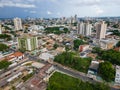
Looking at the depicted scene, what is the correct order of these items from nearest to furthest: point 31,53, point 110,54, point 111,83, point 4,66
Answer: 1. point 111,83
2. point 4,66
3. point 110,54
4. point 31,53

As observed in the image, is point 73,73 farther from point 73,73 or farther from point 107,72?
point 107,72

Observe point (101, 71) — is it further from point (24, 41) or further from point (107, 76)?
point (24, 41)

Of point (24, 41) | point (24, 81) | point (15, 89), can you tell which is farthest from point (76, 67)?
point (24, 41)

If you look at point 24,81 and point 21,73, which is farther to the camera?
point 21,73

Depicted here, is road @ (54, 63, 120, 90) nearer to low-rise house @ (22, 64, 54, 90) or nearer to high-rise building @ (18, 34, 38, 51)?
low-rise house @ (22, 64, 54, 90)

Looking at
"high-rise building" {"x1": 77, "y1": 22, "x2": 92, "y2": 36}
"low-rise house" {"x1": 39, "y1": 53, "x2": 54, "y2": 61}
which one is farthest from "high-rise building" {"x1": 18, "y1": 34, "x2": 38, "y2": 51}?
"high-rise building" {"x1": 77, "y1": 22, "x2": 92, "y2": 36}

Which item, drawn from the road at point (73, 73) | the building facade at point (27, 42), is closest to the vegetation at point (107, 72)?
the road at point (73, 73)

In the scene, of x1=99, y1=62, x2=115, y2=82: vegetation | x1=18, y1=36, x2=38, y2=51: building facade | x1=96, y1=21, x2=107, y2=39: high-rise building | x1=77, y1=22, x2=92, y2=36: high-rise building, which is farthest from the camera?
x1=77, y1=22, x2=92, y2=36: high-rise building

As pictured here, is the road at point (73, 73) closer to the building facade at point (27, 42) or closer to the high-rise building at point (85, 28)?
the building facade at point (27, 42)

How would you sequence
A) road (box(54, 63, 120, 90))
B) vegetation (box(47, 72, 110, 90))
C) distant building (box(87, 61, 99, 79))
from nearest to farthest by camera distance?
1. vegetation (box(47, 72, 110, 90))
2. road (box(54, 63, 120, 90))
3. distant building (box(87, 61, 99, 79))
